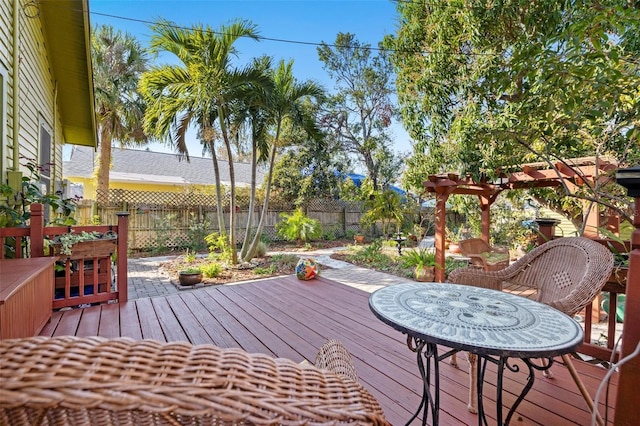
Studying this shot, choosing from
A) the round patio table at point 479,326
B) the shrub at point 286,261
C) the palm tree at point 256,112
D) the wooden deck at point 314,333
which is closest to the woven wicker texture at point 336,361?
the round patio table at point 479,326

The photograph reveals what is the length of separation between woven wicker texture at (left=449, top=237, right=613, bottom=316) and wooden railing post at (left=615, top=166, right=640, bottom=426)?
65 centimetres

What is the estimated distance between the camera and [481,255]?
5.28m

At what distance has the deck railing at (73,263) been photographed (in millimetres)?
2973

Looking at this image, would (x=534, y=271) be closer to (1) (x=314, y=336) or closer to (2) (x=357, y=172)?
(1) (x=314, y=336)

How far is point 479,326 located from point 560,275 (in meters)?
1.39

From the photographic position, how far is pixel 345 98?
11.6 m

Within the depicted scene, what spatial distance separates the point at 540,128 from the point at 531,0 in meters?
3.19

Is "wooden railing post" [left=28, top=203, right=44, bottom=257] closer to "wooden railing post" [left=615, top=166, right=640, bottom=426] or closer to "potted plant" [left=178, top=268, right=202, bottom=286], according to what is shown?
"potted plant" [left=178, top=268, right=202, bottom=286]

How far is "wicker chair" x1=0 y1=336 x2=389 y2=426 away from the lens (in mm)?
442

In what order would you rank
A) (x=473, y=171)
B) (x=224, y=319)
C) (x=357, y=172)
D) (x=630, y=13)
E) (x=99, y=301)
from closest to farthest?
(x=630, y=13) < (x=224, y=319) < (x=99, y=301) < (x=473, y=171) < (x=357, y=172)

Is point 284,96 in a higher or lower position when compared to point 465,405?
higher

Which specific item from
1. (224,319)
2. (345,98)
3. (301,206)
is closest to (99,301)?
(224,319)

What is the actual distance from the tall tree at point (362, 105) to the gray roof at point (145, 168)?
493cm

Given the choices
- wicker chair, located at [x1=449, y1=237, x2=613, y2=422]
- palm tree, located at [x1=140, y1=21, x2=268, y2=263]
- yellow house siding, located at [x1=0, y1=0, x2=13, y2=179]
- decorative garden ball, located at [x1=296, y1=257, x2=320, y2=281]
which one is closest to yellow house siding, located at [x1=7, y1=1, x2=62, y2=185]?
yellow house siding, located at [x1=0, y1=0, x2=13, y2=179]
